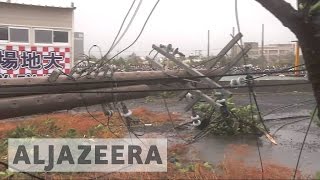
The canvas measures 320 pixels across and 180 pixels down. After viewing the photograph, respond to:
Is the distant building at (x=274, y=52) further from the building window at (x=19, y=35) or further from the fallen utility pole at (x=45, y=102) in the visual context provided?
the fallen utility pole at (x=45, y=102)

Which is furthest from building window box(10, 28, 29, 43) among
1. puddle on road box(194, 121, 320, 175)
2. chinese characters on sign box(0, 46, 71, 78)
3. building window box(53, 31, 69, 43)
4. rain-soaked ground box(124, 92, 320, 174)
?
puddle on road box(194, 121, 320, 175)

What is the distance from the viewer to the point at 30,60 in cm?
1422

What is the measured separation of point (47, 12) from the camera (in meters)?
14.6

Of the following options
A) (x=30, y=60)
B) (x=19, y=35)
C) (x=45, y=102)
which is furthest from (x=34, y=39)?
(x=45, y=102)

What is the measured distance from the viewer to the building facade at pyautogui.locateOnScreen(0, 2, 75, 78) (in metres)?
13.9

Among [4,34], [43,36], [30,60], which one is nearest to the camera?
[4,34]

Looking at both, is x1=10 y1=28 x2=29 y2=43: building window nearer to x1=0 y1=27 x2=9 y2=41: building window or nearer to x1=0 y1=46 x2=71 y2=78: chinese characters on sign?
x1=0 y1=27 x2=9 y2=41: building window

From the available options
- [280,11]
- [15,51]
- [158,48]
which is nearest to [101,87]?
[158,48]

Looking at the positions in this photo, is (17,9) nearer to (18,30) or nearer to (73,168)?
(18,30)

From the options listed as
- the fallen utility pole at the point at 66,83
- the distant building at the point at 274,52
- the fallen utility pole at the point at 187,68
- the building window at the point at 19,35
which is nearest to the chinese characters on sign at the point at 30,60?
the building window at the point at 19,35

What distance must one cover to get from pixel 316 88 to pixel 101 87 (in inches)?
139

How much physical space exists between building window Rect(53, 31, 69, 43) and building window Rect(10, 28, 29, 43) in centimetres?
95

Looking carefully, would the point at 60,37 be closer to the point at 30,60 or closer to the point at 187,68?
the point at 30,60

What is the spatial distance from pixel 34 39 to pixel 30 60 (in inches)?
29.4
